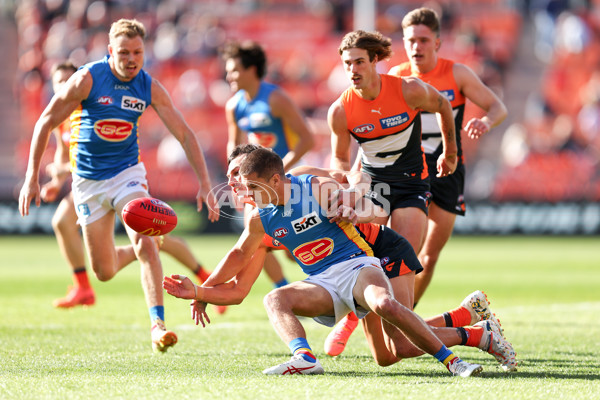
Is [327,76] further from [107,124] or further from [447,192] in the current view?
[107,124]

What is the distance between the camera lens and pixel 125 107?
697 cm

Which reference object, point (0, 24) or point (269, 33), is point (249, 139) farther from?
point (0, 24)

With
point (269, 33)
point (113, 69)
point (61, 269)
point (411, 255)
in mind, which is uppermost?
point (269, 33)

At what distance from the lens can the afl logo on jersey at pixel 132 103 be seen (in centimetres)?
695

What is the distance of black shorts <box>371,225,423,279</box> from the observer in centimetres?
577

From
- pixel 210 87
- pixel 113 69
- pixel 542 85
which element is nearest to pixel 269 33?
pixel 210 87

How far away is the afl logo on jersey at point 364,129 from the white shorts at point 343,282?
1262 millimetres

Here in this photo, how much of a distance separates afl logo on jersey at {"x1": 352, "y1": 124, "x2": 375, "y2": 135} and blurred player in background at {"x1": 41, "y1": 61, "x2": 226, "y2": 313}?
112 inches

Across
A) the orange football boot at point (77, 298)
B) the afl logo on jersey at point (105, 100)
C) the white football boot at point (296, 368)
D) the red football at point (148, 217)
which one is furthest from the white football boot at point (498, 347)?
the orange football boot at point (77, 298)

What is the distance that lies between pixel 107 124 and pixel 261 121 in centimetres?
240

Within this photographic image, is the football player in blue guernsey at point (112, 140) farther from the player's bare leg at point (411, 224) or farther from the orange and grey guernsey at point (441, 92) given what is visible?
the orange and grey guernsey at point (441, 92)

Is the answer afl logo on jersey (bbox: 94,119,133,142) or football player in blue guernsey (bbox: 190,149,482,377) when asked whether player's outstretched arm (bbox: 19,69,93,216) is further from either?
football player in blue guernsey (bbox: 190,149,482,377)

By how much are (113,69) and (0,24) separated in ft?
79.8

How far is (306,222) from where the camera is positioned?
5.54 metres
